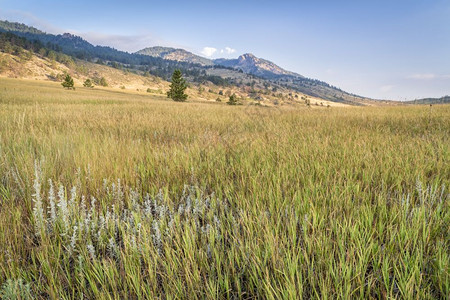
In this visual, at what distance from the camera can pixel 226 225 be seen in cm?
152

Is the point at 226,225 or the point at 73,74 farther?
the point at 73,74

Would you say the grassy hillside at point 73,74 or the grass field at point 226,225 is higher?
the grassy hillside at point 73,74

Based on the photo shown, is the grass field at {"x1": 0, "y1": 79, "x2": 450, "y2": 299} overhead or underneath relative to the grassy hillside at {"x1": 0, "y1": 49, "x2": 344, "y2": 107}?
underneath

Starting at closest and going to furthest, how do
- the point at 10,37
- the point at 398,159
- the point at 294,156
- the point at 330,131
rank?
1. the point at 398,159
2. the point at 294,156
3. the point at 330,131
4. the point at 10,37

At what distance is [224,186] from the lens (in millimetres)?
2047

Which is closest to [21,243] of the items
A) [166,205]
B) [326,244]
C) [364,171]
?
[166,205]

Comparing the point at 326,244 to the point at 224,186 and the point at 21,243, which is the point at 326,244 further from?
the point at 21,243

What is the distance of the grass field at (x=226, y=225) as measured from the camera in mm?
984

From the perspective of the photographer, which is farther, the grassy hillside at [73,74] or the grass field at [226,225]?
the grassy hillside at [73,74]

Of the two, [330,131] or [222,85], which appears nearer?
[330,131]

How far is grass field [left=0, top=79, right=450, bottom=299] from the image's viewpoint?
38.8 inches

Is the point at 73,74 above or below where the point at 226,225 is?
above

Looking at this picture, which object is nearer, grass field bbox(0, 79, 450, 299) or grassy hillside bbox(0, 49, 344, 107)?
grass field bbox(0, 79, 450, 299)

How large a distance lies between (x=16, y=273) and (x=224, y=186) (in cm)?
142
